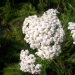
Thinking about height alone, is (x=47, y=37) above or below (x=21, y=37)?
above

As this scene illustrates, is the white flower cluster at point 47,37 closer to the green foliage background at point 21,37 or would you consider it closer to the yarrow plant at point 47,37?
the yarrow plant at point 47,37

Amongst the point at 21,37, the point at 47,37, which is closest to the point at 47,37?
the point at 47,37

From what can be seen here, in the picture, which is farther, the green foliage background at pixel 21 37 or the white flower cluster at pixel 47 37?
the green foliage background at pixel 21 37

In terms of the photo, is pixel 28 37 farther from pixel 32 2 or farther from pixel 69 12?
pixel 32 2

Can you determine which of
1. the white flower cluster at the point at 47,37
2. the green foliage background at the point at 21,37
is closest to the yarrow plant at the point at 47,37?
the white flower cluster at the point at 47,37

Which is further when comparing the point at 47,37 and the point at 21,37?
the point at 21,37

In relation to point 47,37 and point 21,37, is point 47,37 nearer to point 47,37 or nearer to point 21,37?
point 47,37

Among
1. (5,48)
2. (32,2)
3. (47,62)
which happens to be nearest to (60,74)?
(47,62)

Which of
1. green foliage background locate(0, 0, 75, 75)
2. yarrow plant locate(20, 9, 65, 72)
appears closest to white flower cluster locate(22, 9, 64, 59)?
yarrow plant locate(20, 9, 65, 72)

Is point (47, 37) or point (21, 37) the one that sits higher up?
point (47, 37)
